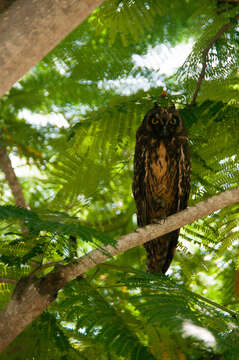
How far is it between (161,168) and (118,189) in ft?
1.31

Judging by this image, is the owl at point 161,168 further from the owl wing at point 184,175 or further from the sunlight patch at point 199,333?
the sunlight patch at point 199,333

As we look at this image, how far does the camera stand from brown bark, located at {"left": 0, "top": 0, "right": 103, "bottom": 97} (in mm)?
1409

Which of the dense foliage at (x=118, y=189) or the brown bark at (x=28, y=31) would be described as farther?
the dense foliage at (x=118, y=189)

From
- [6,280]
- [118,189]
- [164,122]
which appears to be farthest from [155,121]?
[6,280]

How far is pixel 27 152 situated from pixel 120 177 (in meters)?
0.87

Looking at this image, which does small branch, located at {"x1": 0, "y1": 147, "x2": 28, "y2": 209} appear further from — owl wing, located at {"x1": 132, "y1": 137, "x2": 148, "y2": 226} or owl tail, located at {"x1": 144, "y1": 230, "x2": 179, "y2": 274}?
owl tail, located at {"x1": 144, "y1": 230, "x2": 179, "y2": 274}

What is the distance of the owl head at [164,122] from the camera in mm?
3018

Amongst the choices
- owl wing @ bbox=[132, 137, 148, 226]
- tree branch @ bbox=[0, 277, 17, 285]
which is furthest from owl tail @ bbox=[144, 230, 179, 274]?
tree branch @ bbox=[0, 277, 17, 285]

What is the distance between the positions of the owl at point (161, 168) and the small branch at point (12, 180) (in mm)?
803

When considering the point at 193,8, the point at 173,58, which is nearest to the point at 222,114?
the point at 173,58

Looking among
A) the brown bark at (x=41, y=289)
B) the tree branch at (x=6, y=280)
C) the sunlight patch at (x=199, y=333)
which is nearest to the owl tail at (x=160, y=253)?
the brown bark at (x=41, y=289)

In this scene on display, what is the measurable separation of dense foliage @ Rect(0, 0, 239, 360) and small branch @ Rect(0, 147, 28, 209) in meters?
0.12

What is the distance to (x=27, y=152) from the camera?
375cm

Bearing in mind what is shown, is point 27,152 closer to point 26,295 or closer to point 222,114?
point 222,114
